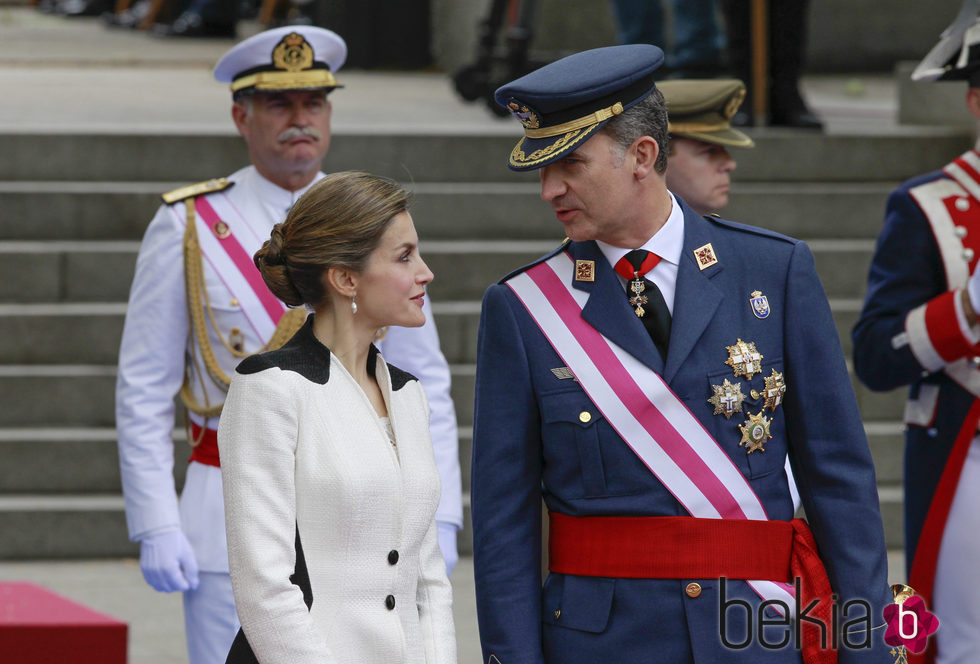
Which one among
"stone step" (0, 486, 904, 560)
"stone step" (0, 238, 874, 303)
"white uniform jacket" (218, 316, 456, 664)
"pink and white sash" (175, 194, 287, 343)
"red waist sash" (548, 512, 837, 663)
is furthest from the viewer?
"stone step" (0, 238, 874, 303)

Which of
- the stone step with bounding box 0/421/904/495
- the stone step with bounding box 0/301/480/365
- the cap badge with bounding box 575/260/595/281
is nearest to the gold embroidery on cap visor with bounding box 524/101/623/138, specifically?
the cap badge with bounding box 575/260/595/281

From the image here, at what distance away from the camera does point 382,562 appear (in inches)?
103

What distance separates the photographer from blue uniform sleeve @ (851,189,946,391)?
3939 millimetres

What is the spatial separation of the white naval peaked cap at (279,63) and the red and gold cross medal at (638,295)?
1366 millimetres

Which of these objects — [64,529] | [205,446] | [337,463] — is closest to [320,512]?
[337,463]

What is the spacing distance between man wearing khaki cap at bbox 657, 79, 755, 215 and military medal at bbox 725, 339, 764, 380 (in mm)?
1163

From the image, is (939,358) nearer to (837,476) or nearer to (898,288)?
(898,288)

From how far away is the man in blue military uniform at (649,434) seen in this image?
268 centimetres

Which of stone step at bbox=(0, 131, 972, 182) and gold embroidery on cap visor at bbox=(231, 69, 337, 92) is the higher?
gold embroidery on cap visor at bbox=(231, 69, 337, 92)

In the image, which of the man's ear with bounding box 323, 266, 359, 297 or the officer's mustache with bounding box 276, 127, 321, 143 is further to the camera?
the officer's mustache with bounding box 276, 127, 321, 143

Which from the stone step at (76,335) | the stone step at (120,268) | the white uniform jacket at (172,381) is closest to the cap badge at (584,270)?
the white uniform jacket at (172,381)

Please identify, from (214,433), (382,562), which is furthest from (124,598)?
(382,562)

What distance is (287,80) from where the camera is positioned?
3891 millimetres

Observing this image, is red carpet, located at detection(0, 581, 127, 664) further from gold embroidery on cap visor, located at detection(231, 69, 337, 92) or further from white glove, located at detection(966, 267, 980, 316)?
white glove, located at detection(966, 267, 980, 316)
